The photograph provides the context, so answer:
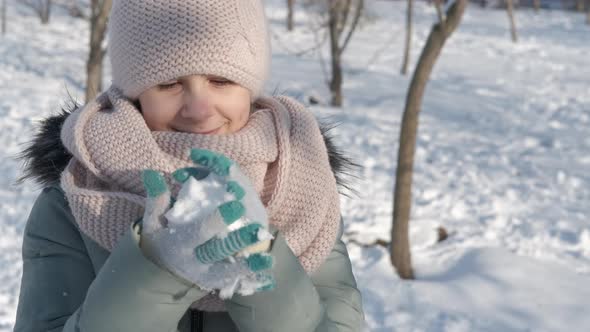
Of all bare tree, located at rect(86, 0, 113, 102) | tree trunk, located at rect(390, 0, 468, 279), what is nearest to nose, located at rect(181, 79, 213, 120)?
tree trunk, located at rect(390, 0, 468, 279)

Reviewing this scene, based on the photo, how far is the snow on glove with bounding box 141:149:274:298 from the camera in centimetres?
92

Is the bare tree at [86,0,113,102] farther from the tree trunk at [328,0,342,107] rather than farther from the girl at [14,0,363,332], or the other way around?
the girl at [14,0,363,332]

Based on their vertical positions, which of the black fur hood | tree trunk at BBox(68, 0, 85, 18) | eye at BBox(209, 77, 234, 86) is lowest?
tree trunk at BBox(68, 0, 85, 18)

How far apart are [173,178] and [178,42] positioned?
0.33 m

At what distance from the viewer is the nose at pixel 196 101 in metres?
1.30

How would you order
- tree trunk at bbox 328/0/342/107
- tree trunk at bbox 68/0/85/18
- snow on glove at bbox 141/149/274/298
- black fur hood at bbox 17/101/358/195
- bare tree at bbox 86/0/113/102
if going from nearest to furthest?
snow on glove at bbox 141/149/274/298
black fur hood at bbox 17/101/358/195
bare tree at bbox 86/0/113/102
tree trunk at bbox 68/0/85/18
tree trunk at bbox 328/0/342/107

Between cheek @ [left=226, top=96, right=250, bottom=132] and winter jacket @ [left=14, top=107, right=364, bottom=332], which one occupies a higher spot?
cheek @ [left=226, top=96, right=250, bottom=132]

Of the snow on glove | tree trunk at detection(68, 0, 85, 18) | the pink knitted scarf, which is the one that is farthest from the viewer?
tree trunk at detection(68, 0, 85, 18)

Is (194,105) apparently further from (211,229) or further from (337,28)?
(337,28)

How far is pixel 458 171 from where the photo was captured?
23.2 ft

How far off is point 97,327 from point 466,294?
10.8 ft

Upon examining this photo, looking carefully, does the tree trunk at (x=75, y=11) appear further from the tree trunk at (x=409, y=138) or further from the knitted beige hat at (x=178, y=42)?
the knitted beige hat at (x=178, y=42)

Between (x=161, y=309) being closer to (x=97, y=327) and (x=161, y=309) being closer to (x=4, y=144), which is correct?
(x=97, y=327)

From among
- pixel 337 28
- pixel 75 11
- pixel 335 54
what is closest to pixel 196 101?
pixel 75 11
